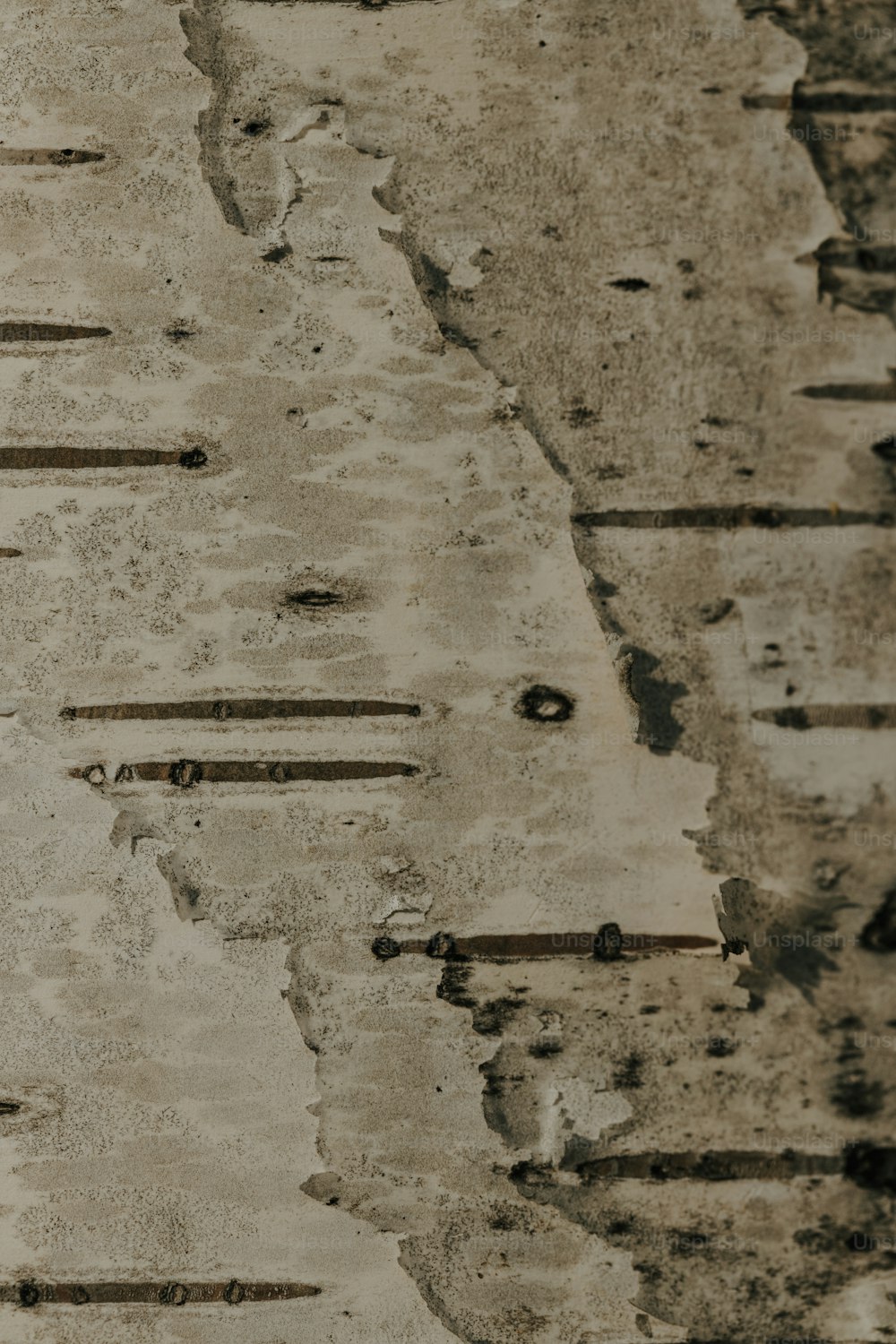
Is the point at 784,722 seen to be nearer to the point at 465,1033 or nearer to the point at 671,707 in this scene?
the point at 671,707

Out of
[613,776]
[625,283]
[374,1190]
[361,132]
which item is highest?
[361,132]

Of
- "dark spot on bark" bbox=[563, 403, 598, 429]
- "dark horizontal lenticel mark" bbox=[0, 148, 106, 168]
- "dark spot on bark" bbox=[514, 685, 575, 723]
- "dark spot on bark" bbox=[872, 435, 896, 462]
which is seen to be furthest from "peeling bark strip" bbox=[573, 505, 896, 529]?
"dark horizontal lenticel mark" bbox=[0, 148, 106, 168]

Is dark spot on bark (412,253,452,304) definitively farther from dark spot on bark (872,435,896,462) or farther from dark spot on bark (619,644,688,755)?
dark spot on bark (872,435,896,462)

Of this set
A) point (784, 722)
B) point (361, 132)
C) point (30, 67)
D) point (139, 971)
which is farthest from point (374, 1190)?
point (30, 67)

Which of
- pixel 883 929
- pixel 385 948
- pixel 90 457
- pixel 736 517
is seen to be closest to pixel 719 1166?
pixel 883 929

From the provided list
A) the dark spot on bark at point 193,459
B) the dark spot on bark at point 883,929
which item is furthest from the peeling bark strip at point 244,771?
the dark spot on bark at point 883,929

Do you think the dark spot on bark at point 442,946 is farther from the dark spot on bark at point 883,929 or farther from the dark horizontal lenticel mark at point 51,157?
the dark horizontal lenticel mark at point 51,157

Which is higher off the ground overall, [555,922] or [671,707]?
[671,707]

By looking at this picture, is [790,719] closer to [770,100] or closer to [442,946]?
[442,946]
